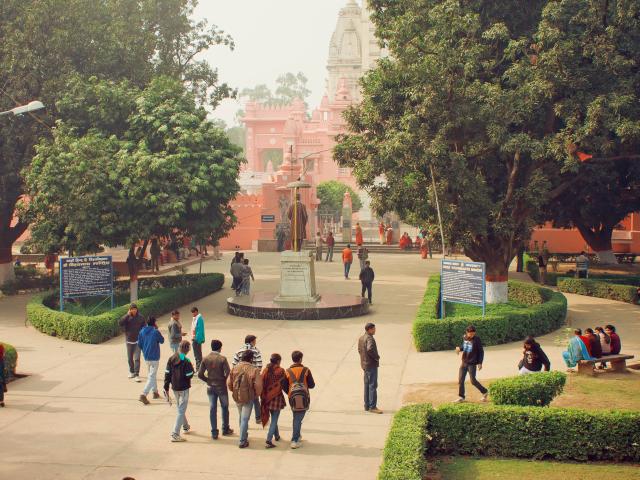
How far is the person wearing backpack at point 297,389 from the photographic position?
1034cm

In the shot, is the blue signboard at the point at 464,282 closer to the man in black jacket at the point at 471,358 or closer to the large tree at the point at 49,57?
the man in black jacket at the point at 471,358

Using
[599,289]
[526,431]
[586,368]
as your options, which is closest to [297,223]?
[599,289]

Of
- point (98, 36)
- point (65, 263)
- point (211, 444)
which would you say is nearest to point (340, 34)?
point (98, 36)

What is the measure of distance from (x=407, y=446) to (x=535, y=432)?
2.07m

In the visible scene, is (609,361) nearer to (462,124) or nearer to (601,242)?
(462,124)

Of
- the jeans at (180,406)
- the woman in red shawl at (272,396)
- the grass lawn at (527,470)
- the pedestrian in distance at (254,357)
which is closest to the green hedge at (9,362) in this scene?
the jeans at (180,406)

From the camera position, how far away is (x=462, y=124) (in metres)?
20.3

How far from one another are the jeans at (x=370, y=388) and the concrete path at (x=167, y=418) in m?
0.21

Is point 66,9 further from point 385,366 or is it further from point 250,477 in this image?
point 250,477

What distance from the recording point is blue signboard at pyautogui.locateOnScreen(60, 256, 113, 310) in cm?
1927

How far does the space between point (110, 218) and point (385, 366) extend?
8.97 meters

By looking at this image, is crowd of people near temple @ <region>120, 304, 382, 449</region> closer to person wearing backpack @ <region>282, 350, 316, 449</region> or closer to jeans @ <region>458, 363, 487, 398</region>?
person wearing backpack @ <region>282, 350, 316, 449</region>

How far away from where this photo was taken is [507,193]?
70.0ft

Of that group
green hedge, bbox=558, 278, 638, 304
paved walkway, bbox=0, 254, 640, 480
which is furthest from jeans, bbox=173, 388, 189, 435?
green hedge, bbox=558, 278, 638, 304
